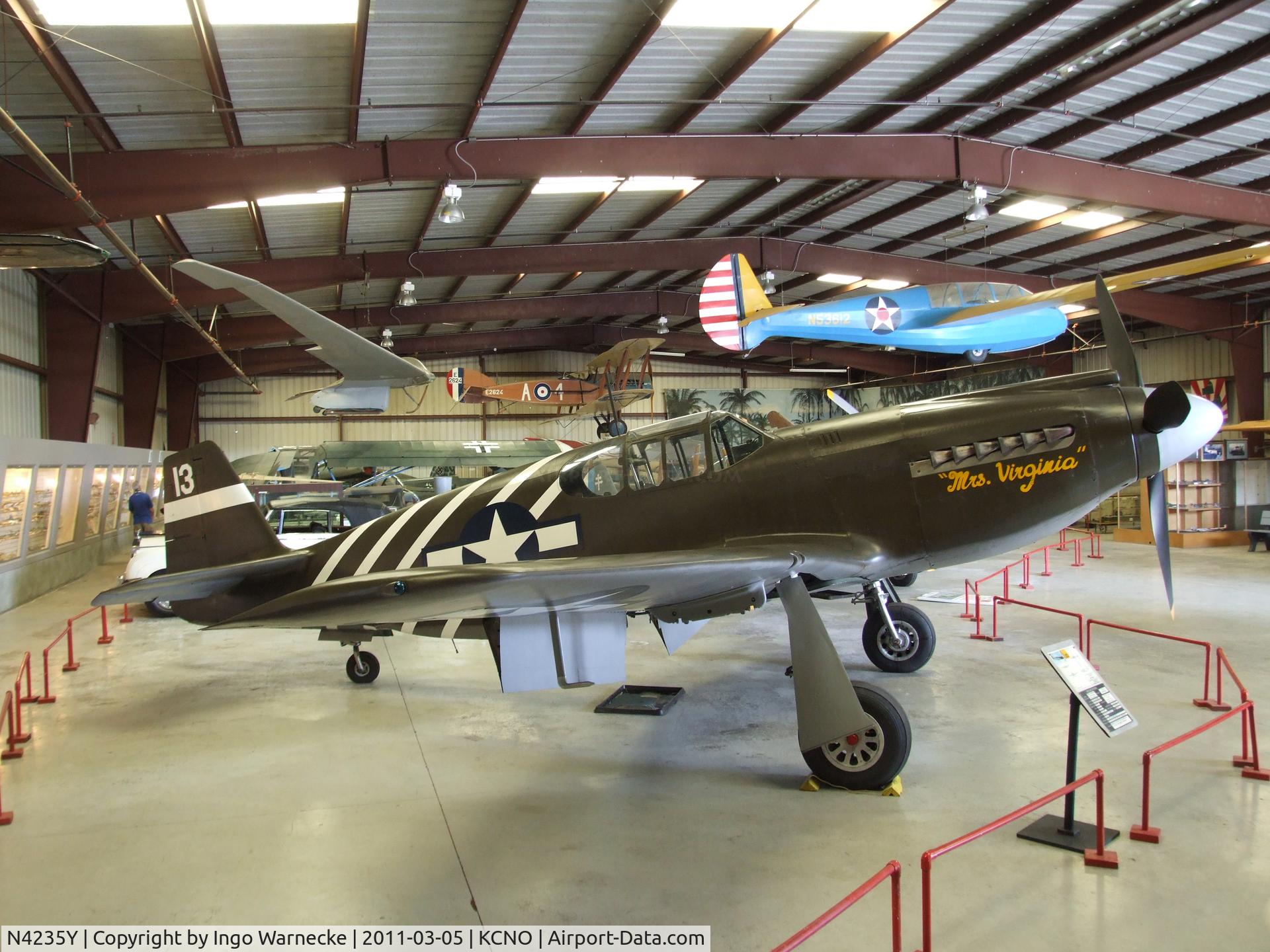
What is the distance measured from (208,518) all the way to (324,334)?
4.24 meters

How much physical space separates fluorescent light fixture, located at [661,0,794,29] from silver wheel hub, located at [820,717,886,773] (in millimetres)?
7271

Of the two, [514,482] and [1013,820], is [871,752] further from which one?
[514,482]

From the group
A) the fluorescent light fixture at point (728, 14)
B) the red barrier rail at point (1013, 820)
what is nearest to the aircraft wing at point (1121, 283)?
the fluorescent light fixture at point (728, 14)

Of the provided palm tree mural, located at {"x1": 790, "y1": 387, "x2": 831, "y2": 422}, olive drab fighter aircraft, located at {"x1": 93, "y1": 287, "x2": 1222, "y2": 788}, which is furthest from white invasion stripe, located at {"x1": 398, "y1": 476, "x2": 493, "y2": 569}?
palm tree mural, located at {"x1": 790, "y1": 387, "x2": 831, "y2": 422}

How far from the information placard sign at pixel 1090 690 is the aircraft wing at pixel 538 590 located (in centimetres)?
146

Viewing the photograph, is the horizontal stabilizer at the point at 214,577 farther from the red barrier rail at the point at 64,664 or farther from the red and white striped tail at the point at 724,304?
the red and white striped tail at the point at 724,304

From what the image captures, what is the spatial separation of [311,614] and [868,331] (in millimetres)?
13611

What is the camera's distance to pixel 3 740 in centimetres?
603

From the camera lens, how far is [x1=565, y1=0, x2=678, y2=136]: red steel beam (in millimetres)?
8344

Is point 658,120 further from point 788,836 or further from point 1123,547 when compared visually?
point 1123,547

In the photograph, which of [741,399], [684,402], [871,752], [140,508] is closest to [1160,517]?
[871,752]

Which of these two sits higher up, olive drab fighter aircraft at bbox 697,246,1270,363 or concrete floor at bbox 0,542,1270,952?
olive drab fighter aircraft at bbox 697,246,1270,363

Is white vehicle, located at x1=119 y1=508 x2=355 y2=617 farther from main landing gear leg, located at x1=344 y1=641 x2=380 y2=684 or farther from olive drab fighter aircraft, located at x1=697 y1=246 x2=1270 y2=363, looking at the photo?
olive drab fighter aircraft, located at x1=697 y1=246 x2=1270 y2=363

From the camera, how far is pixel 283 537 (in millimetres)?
13211
